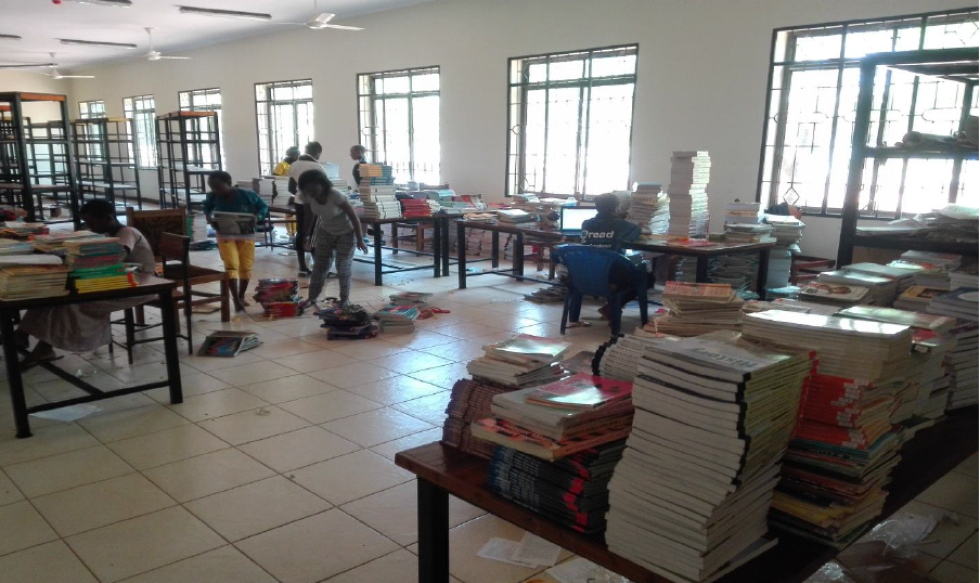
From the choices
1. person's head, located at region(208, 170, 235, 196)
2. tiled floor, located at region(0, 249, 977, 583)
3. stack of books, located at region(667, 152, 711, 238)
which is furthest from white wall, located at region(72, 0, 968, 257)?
person's head, located at region(208, 170, 235, 196)

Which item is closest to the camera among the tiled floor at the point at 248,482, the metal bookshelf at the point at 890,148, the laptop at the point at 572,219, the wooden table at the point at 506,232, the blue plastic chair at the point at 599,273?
the tiled floor at the point at 248,482

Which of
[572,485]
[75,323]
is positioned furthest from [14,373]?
[572,485]

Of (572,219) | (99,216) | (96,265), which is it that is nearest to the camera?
(96,265)

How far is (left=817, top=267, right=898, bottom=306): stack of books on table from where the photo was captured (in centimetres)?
263

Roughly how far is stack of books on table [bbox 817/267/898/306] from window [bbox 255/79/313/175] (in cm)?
1140

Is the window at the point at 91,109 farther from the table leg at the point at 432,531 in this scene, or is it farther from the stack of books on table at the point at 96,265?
the table leg at the point at 432,531

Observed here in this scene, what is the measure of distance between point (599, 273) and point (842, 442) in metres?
3.80

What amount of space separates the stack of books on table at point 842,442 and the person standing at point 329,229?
4825 millimetres

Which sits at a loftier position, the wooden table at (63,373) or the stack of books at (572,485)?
the stack of books at (572,485)

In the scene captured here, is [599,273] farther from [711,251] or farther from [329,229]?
[329,229]

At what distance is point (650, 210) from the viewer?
6082 millimetres

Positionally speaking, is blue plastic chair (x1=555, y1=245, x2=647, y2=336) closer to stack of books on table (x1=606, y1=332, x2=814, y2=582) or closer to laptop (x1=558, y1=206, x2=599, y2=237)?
laptop (x1=558, y1=206, x2=599, y2=237)

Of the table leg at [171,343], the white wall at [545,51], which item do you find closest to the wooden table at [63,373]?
the table leg at [171,343]

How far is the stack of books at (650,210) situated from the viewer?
6.08 m
